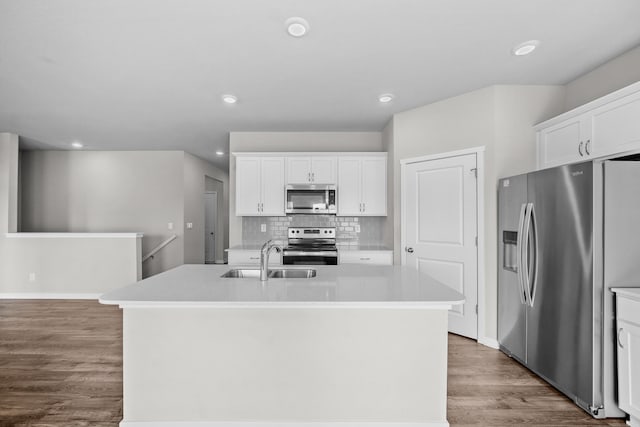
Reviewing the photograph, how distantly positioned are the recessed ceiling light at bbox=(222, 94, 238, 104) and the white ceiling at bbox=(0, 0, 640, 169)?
69 mm

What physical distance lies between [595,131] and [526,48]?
2.71 ft

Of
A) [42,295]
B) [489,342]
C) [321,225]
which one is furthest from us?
[42,295]

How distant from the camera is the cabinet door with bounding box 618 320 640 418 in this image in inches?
74.2

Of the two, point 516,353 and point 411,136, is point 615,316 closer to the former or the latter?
point 516,353

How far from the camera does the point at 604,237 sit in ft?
6.70

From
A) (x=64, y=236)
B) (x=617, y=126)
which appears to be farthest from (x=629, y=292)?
(x=64, y=236)

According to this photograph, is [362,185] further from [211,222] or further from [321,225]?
[211,222]

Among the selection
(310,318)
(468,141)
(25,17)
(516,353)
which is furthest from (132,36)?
(516,353)

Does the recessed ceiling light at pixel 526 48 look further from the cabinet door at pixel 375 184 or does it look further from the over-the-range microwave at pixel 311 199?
the over-the-range microwave at pixel 311 199

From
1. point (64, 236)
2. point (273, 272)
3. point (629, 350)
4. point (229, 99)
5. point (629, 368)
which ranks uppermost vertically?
point (229, 99)

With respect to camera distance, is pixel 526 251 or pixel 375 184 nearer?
pixel 526 251

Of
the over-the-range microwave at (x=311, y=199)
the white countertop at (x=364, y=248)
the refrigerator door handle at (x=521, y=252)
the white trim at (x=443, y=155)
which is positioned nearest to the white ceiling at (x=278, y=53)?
the white trim at (x=443, y=155)

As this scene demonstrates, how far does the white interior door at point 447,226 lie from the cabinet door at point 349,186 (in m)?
0.73

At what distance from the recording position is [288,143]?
479cm
